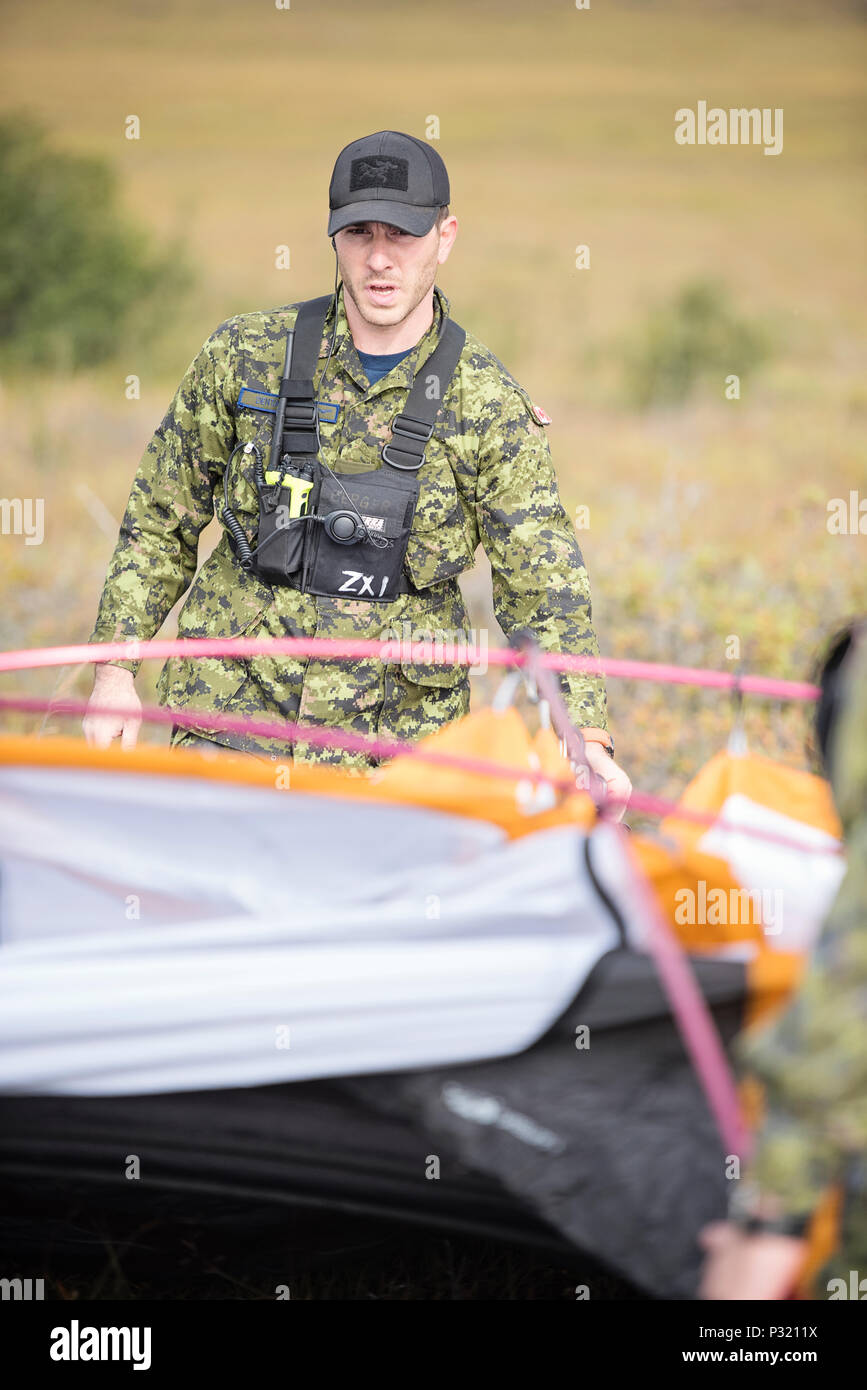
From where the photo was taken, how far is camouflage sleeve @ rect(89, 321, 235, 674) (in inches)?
115

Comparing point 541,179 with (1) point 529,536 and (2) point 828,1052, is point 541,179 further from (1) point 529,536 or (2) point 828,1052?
(2) point 828,1052

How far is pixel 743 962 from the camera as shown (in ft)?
5.28

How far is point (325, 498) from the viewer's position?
285cm

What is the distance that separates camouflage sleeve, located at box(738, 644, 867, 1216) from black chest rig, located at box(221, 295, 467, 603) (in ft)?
5.42

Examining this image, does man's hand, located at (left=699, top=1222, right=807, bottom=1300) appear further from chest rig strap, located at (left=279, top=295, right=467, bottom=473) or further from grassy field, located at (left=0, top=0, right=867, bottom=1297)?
grassy field, located at (left=0, top=0, right=867, bottom=1297)

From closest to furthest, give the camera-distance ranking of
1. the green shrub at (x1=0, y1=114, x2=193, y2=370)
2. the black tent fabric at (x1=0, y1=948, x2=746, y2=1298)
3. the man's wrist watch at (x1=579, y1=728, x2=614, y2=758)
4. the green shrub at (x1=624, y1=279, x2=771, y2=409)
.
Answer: the black tent fabric at (x1=0, y1=948, x2=746, y2=1298) → the man's wrist watch at (x1=579, y1=728, x2=614, y2=758) → the green shrub at (x1=0, y1=114, x2=193, y2=370) → the green shrub at (x1=624, y1=279, x2=771, y2=409)

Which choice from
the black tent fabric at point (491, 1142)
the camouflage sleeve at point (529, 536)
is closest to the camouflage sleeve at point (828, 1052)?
the black tent fabric at point (491, 1142)

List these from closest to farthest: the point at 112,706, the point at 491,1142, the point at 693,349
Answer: the point at 491,1142 < the point at 112,706 < the point at 693,349

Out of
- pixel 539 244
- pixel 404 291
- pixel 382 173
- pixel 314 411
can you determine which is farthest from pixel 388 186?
pixel 539 244

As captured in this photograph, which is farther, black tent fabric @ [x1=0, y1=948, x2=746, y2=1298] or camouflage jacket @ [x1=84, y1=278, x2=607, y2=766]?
camouflage jacket @ [x1=84, y1=278, x2=607, y2=766]

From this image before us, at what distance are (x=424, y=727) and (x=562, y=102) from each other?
19226 mm

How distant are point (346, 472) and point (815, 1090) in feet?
6.52

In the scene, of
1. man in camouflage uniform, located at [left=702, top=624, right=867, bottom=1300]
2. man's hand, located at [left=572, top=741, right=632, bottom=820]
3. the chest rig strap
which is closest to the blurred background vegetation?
the chest rig strap

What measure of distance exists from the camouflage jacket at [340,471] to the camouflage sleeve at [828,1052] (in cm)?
154
